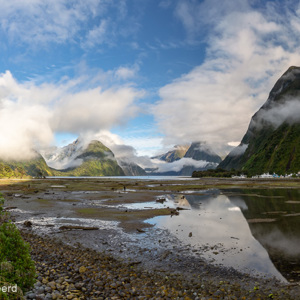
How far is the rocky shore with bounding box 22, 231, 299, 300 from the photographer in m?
10.9

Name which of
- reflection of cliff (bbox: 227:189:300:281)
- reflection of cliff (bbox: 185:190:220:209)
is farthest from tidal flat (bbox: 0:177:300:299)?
reflection of cliff (bbox: 185:190:220:209)

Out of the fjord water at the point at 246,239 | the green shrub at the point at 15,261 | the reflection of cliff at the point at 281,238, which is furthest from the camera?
the fjord water at the point at 246,239

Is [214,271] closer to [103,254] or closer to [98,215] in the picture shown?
[103,254]

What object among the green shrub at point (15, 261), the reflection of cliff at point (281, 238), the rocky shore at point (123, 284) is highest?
the green shrub at point (15, 261)

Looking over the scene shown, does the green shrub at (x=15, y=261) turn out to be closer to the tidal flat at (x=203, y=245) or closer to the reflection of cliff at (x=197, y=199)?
the tidal flat at (x=203, y=245)

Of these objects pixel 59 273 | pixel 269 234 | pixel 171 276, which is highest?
pixel 59 273

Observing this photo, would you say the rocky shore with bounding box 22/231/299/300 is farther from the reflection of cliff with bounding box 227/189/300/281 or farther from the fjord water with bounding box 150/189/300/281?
the reflection of cliff with bounding box 227/189/300/281

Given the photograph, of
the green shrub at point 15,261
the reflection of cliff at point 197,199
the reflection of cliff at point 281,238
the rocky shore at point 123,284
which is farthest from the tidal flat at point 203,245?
the reflection of cliff at point 197,199

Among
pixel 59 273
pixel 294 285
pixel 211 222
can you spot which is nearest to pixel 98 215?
pixel 211 222

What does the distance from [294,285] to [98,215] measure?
31249mm

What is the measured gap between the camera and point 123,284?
12.3 meters

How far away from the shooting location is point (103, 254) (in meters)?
18.6

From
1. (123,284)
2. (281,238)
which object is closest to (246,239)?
(281,238)

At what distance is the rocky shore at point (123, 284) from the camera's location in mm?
10938
